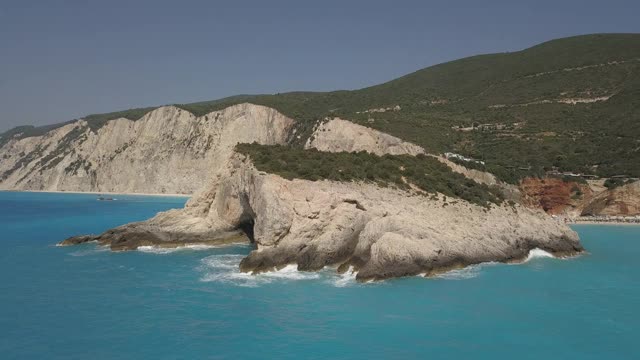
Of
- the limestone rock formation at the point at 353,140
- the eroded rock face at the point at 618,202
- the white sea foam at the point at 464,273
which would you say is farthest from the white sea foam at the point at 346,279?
the eroded rock face at the point at 618,202

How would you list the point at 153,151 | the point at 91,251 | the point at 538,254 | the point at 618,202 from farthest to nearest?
the point at 153,151, the point at 618,202, the point at 91,251, the point at 538,254

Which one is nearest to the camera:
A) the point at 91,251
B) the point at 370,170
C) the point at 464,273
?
the point at 464,273

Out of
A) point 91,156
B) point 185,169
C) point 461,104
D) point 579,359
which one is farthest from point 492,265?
point 91,156

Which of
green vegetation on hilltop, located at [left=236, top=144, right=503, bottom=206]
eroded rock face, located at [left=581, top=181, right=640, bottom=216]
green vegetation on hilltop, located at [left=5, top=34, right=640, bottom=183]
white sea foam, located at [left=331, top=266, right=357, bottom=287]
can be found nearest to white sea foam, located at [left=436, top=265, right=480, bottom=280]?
white sea foam, located at [left=331, top=266, right=357, bottom=287]

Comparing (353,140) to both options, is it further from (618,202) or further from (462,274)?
(462,274)

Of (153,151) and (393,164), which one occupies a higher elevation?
(153,151)

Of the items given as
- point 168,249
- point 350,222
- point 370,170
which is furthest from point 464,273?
point 168,249

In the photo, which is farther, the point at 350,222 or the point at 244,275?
the point at 350,222

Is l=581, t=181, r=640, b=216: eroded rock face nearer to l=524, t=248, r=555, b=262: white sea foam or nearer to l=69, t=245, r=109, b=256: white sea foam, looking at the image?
l=524, t=248, r=555, b=262: white sea foam
